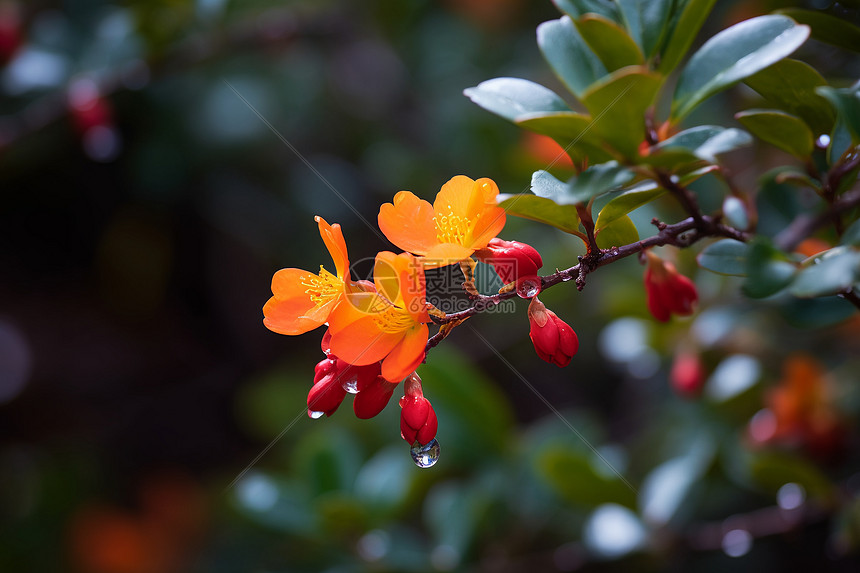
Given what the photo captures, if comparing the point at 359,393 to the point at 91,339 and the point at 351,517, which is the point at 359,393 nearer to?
the point at 351,517

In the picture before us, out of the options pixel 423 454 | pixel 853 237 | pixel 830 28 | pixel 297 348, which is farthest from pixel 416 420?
pixel 297 348

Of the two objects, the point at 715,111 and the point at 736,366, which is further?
the point at 715,111

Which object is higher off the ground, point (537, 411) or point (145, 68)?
point (145, 68)

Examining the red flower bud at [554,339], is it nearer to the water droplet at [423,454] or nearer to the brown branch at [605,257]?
the brown branch at [605,257]

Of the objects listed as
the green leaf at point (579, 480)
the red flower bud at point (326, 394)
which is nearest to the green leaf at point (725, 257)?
the red flower bud at point (326, 394)

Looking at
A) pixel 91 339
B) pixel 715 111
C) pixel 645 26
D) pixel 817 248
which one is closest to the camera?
pixel 645 26

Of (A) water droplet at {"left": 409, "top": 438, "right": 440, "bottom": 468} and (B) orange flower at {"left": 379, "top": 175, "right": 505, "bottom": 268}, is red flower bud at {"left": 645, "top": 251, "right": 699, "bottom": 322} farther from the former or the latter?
(A) water droplet at {"left": 409, "top": 438, "right": 440, "bottom": 468}

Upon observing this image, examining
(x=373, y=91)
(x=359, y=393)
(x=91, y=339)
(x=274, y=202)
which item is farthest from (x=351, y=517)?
(x=91, y=339)

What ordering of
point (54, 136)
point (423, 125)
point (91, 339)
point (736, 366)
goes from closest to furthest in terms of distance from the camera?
point (736, 366) < point (54, 136) < point (423, 125) < point (91, 339)

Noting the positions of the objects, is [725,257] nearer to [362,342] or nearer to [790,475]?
[362,342]
